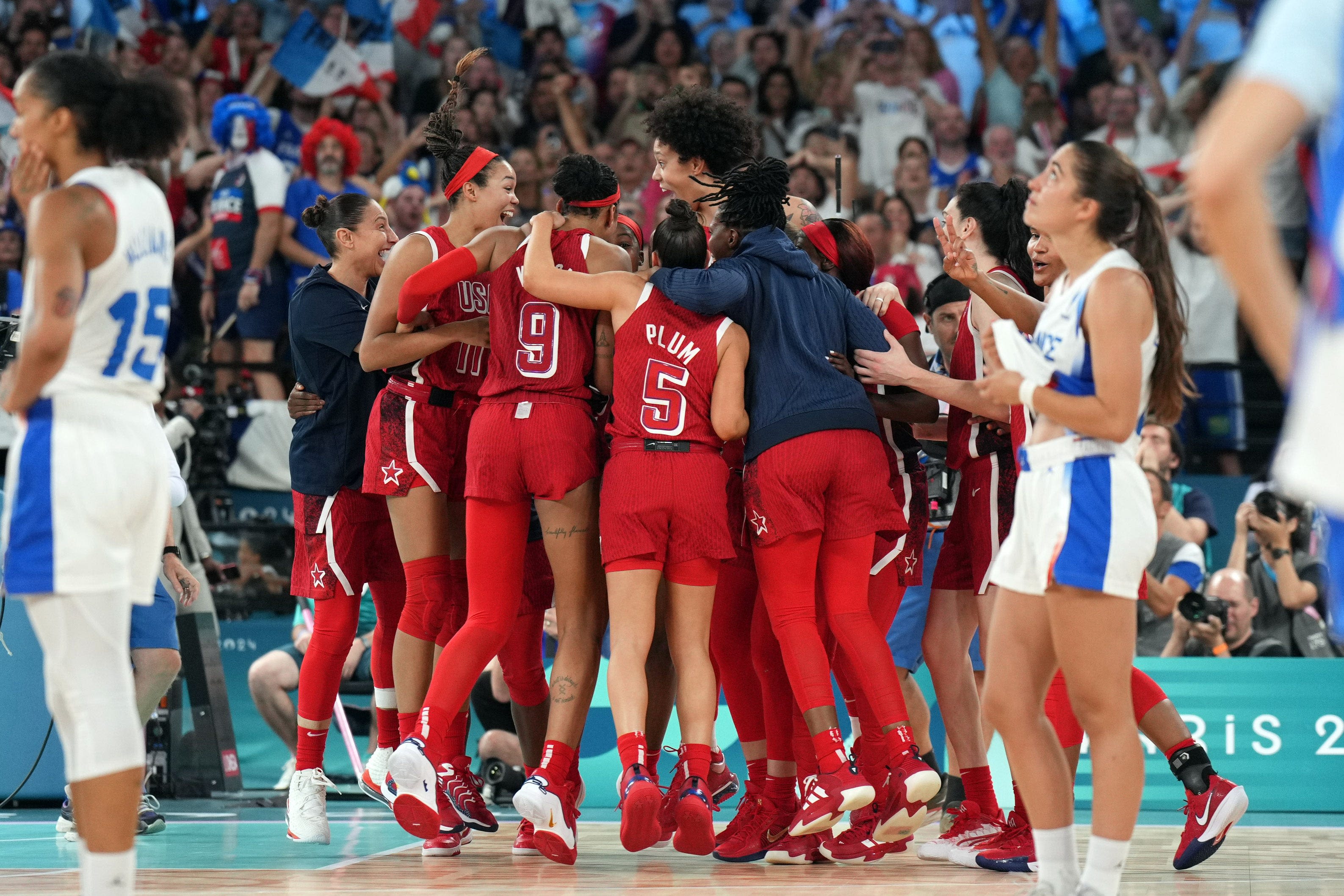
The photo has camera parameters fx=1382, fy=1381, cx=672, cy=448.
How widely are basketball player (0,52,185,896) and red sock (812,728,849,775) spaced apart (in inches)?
84.1

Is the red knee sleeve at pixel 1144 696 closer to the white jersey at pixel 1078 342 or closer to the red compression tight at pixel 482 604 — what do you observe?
the white jersey at pixel 1078 342

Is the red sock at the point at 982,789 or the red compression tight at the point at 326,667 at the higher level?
the red compression tight at the point at 326,667

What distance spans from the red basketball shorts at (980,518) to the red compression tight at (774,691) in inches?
27.9

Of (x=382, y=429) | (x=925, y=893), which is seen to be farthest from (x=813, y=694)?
(x=382, y=429)

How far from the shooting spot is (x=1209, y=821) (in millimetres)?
4535

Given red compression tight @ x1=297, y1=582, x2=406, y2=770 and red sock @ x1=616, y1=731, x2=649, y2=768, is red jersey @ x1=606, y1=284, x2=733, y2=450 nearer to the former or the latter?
red sock @ x1=616, y1=731, x2=649, y2=768

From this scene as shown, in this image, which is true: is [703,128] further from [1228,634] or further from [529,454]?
[1228,634]

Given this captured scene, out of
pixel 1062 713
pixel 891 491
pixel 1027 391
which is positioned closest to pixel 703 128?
pixel 891 491

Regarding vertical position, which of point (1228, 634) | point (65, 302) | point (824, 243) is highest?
point (824, 243)

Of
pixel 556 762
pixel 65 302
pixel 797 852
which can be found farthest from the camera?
pixel 797 852

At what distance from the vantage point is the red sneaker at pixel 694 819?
14.0ft

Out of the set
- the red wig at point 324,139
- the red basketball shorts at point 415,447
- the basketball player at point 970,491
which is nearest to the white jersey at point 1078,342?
the basketball player at point 970,491

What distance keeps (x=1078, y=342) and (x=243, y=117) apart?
24.1 ft

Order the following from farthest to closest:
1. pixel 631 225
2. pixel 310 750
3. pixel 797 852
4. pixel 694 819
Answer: pixel 631 225, pixel 310 750, pixel 797 852, pixel 694 819
